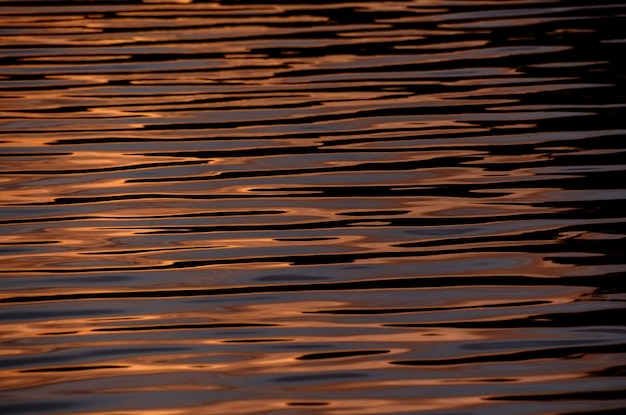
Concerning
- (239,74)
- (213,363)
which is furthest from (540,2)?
(213,363)

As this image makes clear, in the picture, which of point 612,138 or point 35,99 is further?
point 35,99

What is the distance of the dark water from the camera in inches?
82.5

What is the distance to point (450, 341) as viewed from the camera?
2.23m

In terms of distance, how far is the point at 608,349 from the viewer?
2172 mm

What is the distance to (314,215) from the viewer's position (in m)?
2.95

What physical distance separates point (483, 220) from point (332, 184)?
48cm

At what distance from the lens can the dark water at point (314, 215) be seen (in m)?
2.10

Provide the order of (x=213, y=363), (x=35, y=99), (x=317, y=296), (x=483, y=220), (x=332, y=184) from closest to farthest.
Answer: (x=213, y=363)
(x=317, y=296)
(x=483, y=220)
(x=332, y=184)
(x=35, y=99)

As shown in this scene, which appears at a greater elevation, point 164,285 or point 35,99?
point 35,99

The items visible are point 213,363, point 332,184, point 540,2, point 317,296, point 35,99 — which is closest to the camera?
point 213,363

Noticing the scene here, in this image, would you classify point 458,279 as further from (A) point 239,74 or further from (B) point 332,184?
(A) point 239,74

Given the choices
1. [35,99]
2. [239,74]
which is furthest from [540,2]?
[35,99]

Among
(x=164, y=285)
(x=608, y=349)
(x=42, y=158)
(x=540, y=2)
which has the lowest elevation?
(x=608, y=349)

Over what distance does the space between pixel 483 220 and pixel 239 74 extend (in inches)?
63.9
